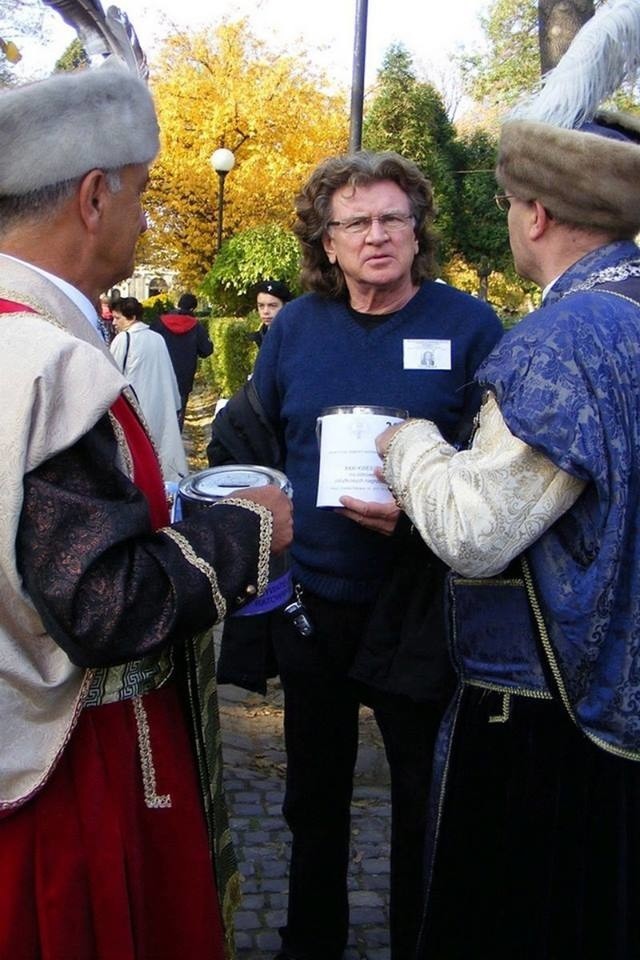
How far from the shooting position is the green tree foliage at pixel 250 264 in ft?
46.4

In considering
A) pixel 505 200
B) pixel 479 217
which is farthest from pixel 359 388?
pixel 479 217

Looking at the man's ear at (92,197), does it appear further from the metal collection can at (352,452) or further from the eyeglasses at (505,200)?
the eyeglasses at (505,200)

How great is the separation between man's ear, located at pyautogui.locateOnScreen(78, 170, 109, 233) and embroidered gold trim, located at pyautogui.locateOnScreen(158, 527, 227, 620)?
1.77ft

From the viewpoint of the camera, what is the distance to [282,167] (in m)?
22.8

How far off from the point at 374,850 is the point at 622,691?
1.96m

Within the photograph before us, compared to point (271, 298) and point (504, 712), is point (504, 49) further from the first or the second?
Answer: point (504, 712)

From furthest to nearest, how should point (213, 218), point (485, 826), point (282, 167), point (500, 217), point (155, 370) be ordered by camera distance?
1. point (213, 218)
2. point (282, 167)
3. point (500, 217)
4. point (155, 370)
5. point (485, 826)

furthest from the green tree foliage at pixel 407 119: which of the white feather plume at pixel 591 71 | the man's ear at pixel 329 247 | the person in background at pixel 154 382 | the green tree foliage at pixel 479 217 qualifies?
the white feather plume at pixel 591 71

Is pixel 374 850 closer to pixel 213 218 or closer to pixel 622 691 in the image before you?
pixel 622 691

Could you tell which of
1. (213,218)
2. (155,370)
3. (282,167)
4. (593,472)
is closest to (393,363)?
(593,472)

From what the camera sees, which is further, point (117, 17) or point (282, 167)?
point (282, 167)

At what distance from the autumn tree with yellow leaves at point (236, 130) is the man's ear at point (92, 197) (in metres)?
21.6

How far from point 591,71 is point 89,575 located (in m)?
1.44

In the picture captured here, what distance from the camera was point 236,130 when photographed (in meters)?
23.8
